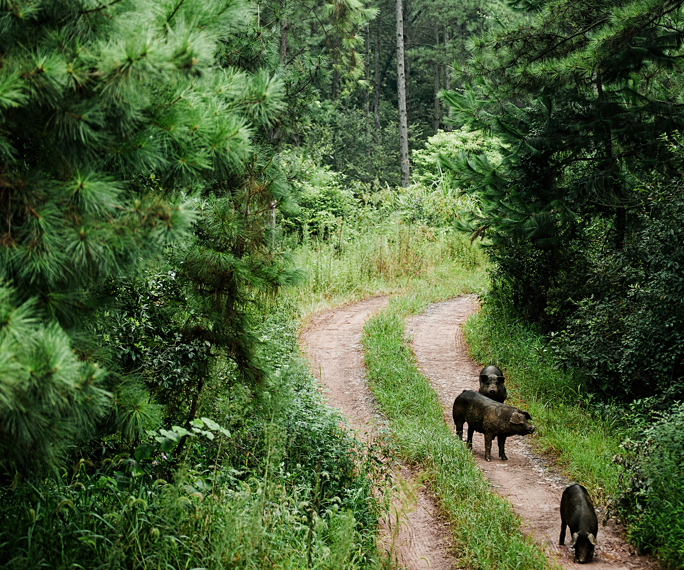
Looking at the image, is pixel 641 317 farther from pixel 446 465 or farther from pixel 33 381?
pixel 33 381

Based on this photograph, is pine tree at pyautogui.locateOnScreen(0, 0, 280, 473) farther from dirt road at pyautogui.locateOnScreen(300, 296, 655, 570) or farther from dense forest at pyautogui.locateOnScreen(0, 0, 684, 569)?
dirt road at pyautogui.locateOnScreen(300, 296, 655, 570)

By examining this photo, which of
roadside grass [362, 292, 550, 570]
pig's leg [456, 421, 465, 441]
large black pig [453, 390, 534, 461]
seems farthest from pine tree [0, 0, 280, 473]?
pig's leg [456, 421, 465, 441]

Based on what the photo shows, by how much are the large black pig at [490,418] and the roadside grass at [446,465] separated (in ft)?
0.99

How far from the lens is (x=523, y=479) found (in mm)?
6504

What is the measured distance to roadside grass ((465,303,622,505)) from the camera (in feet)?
21.1

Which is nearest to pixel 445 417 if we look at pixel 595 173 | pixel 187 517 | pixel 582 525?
pixel 582 525

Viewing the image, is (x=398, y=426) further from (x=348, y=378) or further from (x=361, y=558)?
(x=361, y=558)

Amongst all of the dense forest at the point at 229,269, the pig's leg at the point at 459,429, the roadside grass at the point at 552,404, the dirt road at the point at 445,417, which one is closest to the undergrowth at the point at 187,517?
the dense forest at the point at 229,269

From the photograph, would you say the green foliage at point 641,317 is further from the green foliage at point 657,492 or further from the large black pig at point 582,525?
the large black pig at point 582,525

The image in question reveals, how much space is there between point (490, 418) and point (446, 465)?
0.77 metres

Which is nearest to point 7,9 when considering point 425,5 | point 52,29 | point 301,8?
point 52,29

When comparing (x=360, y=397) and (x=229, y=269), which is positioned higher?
(x=229, y=269)

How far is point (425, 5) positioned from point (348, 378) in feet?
104

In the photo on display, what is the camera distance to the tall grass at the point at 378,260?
49.4 feet
